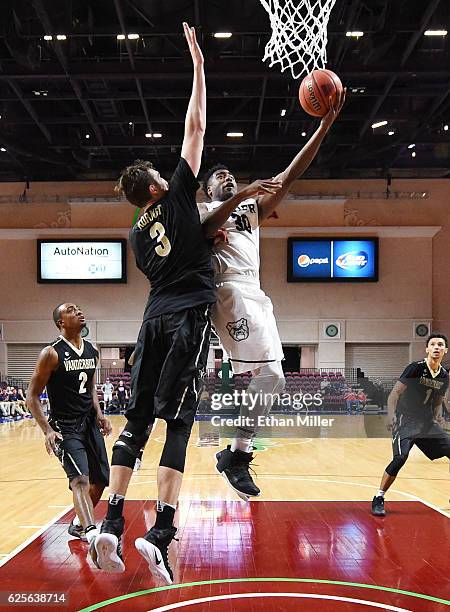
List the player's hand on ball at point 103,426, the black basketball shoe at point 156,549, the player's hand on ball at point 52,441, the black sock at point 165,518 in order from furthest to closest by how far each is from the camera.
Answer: the player's hand on ball at point 103,426, the player's hand on ball at point 52,441, the black sock at point 165,518, the black basketball shoe at point 156,549

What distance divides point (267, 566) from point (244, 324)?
188 centimetres

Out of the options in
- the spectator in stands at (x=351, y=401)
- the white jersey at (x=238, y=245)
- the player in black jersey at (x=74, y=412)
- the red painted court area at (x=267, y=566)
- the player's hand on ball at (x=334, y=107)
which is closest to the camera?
the player's hand on ball at (x=334, y=107)

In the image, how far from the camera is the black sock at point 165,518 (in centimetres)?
321

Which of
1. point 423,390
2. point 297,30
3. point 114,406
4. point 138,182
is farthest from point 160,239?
point 114,406

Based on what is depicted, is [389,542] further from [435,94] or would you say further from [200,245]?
[435,94]

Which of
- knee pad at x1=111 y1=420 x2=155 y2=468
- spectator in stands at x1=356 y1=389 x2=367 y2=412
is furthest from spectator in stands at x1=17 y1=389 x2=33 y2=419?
knee pad at x1=111 y1=420 x2=155 y2=468

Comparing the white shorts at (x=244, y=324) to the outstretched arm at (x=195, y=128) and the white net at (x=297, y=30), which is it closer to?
the outstretched arm at (x=195, y=128)

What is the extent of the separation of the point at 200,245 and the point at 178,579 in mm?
2399

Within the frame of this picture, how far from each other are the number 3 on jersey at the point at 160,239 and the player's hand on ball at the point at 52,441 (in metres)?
2.33

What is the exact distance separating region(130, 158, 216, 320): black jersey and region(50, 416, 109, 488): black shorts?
223 centimetres

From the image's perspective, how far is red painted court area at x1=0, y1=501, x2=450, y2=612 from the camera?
4.07 meters

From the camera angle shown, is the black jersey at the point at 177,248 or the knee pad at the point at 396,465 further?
the knee pad at the point at 396,465

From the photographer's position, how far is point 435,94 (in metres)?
16.5

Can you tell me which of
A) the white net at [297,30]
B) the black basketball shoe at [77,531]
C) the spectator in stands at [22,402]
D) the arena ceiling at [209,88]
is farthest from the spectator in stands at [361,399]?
the black basketball shoe at [77,531]
